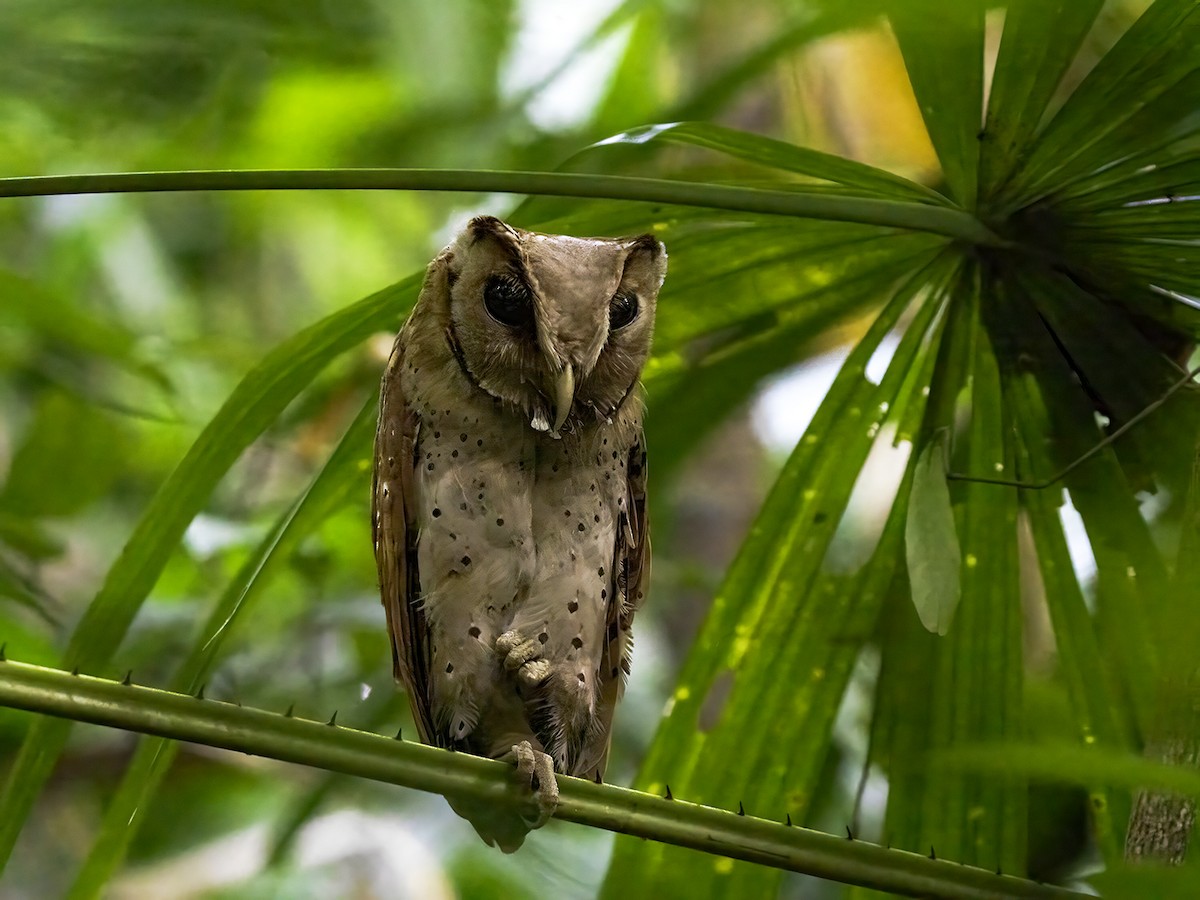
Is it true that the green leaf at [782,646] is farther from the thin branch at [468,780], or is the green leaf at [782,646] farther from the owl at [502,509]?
the thin branch at [468,780]

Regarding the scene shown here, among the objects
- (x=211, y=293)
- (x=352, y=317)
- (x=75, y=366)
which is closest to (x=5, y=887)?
(x=75, y=366)

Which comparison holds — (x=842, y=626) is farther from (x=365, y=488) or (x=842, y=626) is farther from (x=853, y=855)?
(x=365, y=488)

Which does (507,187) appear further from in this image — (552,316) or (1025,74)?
(1025,74)

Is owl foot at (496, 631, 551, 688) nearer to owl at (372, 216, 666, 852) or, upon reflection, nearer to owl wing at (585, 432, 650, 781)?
owl at (372, 216, 666, 852)

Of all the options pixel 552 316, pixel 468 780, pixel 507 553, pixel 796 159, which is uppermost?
pixel 796 159

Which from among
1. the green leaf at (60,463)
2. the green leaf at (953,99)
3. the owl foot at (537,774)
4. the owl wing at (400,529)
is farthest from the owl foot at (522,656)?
the green leaf at (60,463)

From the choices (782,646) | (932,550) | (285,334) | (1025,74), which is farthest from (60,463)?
(285,334)
